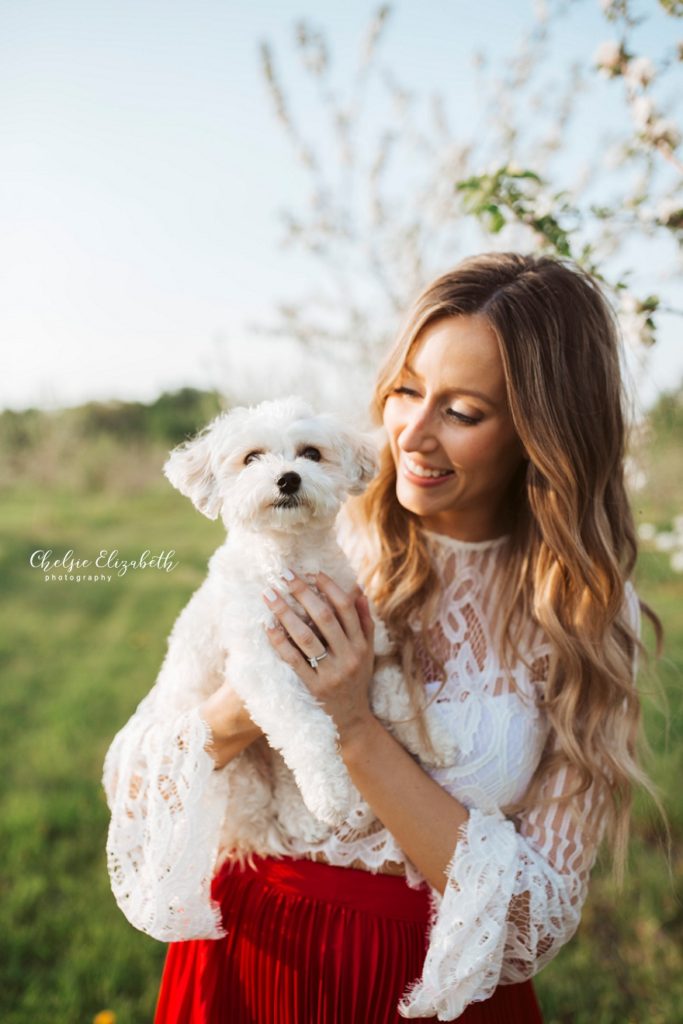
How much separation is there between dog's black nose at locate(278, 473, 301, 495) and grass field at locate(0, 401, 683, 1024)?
1149 mm

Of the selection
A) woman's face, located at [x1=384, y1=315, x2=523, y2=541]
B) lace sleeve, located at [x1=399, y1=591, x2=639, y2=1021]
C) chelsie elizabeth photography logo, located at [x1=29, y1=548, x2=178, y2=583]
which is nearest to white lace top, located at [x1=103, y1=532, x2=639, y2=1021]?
lace sleeve, located at [x1=399, y1=591, x2=639, y2=1021]

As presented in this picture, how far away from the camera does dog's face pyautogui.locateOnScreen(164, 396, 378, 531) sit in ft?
6.43

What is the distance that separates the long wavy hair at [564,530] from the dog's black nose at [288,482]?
50 centimetres

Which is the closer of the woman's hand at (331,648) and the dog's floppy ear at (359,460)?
the woman's hand at (331,648)

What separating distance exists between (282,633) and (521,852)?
0.81 metres

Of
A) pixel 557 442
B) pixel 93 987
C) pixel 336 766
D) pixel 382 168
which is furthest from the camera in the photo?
pixel 382 168

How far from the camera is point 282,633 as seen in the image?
1.97 m

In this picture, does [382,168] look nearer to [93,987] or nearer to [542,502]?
[542,502]

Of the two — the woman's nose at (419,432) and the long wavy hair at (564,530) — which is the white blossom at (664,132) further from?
the woman's nose at (419,432)

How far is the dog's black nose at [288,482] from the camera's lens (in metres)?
1.95

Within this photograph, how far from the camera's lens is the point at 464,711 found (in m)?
2.02

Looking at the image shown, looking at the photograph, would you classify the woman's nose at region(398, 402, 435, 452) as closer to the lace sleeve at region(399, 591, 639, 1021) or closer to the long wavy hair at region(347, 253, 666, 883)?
the long wavy hair at region(347, 253, 666, 883)

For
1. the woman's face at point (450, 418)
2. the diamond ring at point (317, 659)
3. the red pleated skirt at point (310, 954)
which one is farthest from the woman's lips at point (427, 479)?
the red pleated skirt at point (310, 954)

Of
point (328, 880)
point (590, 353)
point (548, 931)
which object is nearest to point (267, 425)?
point (590, 353)
